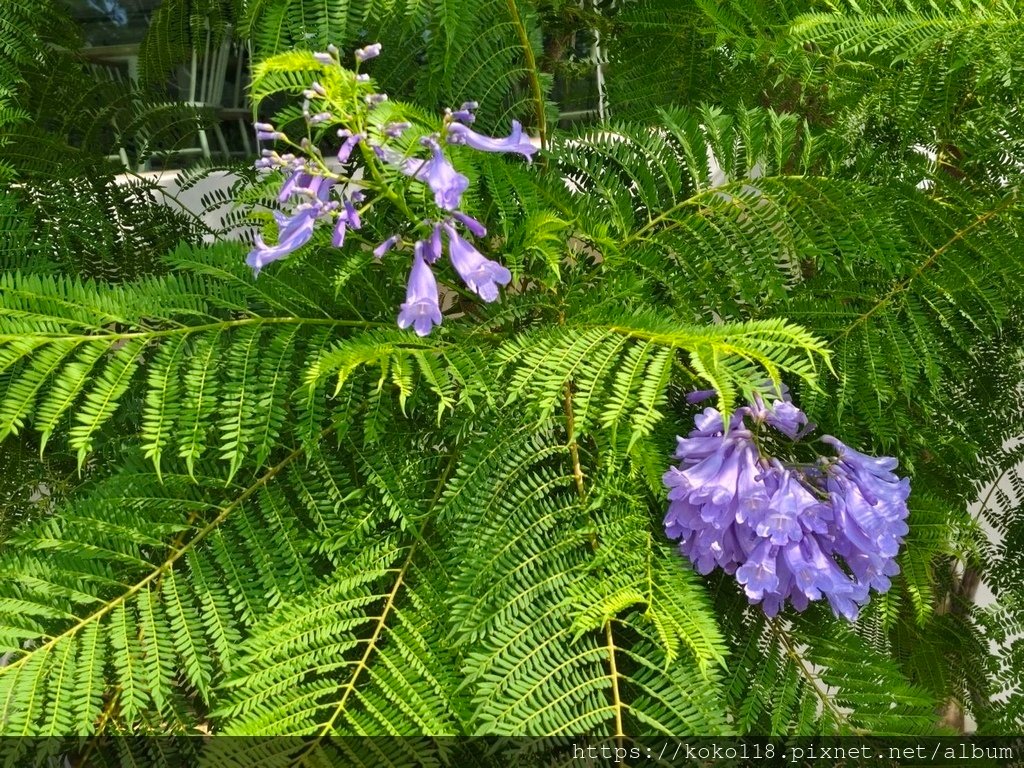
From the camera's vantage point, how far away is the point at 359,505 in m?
0.73

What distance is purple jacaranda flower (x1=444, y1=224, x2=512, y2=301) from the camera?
65 centimetres

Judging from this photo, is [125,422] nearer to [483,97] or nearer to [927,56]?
[483,97]

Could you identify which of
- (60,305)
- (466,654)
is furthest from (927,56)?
(60,305)

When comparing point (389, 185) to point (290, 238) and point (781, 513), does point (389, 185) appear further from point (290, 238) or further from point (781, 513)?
point (781, 513)

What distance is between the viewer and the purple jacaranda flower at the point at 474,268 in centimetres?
65

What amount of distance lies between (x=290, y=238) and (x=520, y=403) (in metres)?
0.24

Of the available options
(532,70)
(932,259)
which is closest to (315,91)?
(532,70)

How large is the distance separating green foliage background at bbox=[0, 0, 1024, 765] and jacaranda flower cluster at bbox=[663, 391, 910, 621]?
4 cm

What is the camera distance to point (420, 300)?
0.65 meters

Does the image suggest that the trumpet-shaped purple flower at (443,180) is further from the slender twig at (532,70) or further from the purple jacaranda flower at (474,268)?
the slender twig at (532,70)

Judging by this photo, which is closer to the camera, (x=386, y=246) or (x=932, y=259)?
(x=386, y=246)

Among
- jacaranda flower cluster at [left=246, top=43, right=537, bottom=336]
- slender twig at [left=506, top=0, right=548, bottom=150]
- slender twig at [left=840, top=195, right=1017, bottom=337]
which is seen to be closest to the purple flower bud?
jacaranda flower cluster at [left=246, top=43, right=537, bottom=336]

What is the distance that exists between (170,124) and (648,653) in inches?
37.1

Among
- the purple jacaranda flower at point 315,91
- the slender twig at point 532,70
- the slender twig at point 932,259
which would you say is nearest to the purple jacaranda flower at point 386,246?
the purple jacaranda flower at point 315,91
